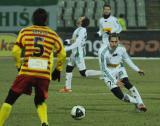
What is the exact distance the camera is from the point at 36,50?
1055cm

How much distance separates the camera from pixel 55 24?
36812 millimetres

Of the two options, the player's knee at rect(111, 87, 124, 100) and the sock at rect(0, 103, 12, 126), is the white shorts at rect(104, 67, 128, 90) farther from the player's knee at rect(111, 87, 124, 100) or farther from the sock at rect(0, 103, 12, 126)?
the sock at rect(0, 103, 12, 126)

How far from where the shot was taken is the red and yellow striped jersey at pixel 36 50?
10.6 m

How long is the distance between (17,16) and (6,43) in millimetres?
5863

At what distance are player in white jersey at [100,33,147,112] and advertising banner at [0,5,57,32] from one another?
23176mm

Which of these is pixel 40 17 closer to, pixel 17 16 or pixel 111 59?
pixel 111 59

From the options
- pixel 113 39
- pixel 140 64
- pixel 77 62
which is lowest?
pixel 140 64

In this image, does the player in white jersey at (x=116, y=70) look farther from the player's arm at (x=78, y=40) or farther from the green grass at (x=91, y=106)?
the player's arm at (x=78, y=40)

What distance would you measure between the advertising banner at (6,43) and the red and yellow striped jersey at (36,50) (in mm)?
21801

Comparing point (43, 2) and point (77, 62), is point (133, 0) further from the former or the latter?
point (77, 62)

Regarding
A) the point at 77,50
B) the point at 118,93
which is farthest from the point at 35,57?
the point at 77,50

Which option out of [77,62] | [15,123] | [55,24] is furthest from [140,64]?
[15,123]

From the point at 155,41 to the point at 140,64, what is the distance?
9.00 ft

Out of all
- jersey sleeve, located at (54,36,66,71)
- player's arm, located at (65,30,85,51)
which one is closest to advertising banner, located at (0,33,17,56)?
player's arm, located at (65,30,85,51)
